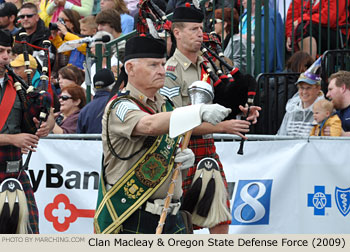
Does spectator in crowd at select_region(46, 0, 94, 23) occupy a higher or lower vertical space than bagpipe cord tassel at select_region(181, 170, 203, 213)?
higher

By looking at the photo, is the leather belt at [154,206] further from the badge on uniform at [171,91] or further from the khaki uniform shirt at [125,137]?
the badge on uniform at [171,91]

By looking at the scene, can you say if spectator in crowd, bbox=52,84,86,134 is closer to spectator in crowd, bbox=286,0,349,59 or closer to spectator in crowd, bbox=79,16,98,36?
spectator in crowd, bbox=79,16,98,36

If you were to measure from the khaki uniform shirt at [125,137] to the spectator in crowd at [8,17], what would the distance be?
6487 millimetres

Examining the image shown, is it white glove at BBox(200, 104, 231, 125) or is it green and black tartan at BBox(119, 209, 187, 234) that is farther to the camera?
green and black tartan at BBox(119, 209, 187, 234)

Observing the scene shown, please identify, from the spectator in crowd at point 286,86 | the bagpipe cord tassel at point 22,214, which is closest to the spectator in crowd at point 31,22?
the spectator in crowd at point 286,86

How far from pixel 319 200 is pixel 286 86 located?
1711 mm

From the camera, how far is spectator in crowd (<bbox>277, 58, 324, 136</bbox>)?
7.90m

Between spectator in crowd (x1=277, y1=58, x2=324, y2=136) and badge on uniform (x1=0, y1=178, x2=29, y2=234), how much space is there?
2895 millimetres

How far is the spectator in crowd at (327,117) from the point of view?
24.6 feet

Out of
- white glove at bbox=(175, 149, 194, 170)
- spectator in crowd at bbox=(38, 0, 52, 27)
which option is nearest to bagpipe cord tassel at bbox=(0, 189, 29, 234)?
white glove at bbox=(175, 149, 194, 170)

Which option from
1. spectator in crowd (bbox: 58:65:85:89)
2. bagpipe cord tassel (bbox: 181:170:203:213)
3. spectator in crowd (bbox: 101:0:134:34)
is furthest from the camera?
spectator in crowd (bbox: 101:0:134:34)

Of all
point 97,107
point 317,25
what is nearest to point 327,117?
point 317,25

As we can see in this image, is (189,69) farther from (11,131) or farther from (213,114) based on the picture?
(213,114)

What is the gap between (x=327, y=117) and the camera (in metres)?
7.54
